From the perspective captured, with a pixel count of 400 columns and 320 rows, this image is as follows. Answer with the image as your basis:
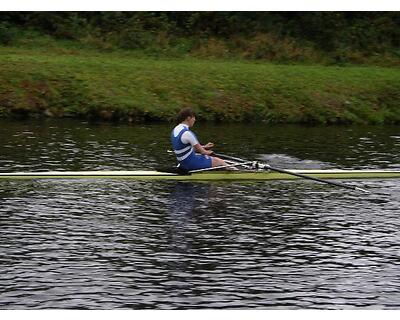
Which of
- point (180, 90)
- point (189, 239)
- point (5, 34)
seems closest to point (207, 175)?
point (189, 239)

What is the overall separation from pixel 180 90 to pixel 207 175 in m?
14.2

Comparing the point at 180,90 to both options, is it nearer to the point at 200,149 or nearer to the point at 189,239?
the point at 200,149

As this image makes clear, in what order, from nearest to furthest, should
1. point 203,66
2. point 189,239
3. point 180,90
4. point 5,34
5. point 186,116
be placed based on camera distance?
point 189,239 → point 186,116 → point 180,90 → point 203,66 → point 5,34

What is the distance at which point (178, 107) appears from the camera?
33.6m

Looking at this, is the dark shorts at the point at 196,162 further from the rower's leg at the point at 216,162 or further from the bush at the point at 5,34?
the bush at the point at 5,34

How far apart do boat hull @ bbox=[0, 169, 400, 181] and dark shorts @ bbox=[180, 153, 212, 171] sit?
18 centimetres

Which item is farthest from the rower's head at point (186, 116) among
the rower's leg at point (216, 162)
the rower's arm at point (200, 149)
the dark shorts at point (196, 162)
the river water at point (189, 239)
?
the river water at point (189, 239)

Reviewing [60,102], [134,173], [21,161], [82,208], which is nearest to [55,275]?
[82,208]

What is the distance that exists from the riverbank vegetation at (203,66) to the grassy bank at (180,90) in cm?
4

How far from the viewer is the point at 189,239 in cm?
1560

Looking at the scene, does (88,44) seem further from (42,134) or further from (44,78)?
(42,134)

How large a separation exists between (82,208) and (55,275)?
15.1 ft

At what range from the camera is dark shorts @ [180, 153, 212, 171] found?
68.5 ft
